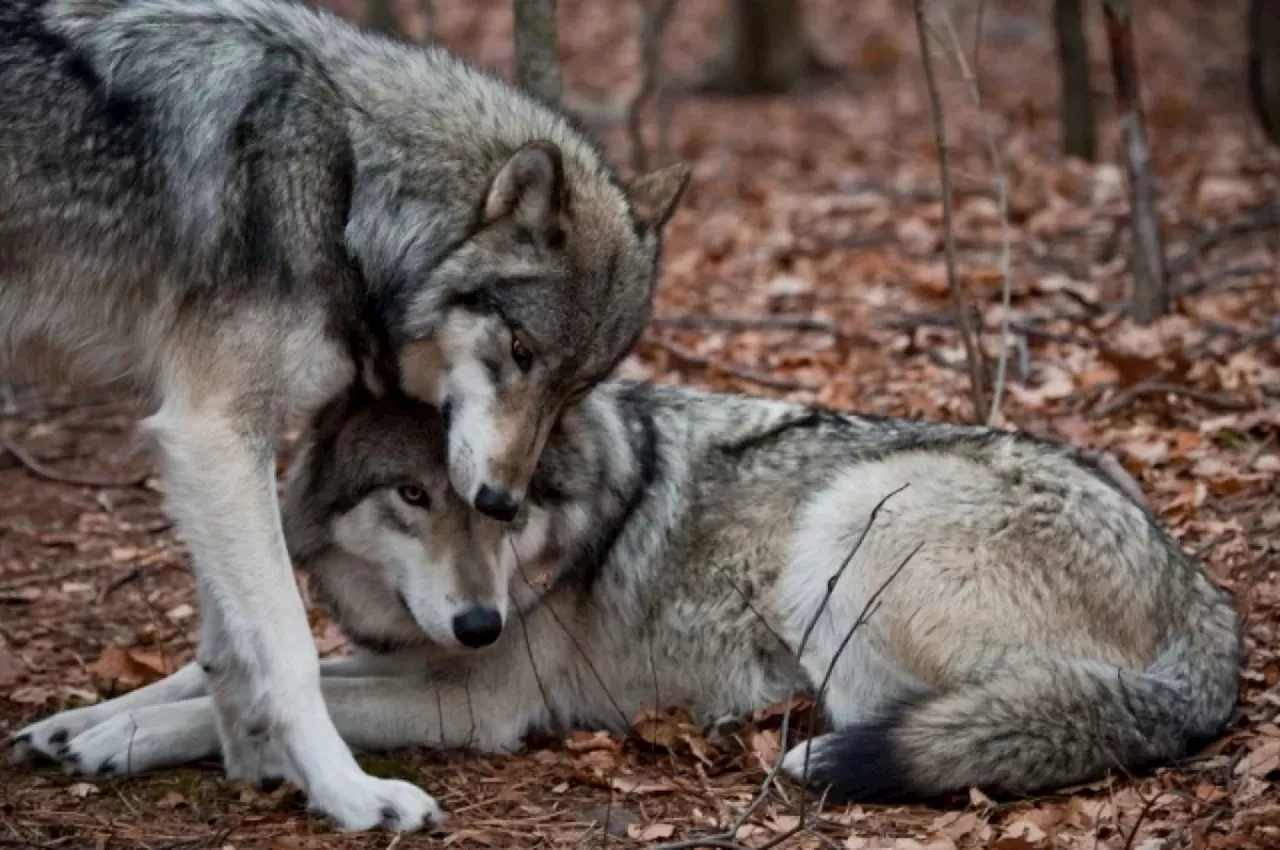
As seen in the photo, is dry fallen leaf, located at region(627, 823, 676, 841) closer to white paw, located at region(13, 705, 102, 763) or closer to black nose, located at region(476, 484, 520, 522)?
black nose, located at region(476, 484, 520, 522)

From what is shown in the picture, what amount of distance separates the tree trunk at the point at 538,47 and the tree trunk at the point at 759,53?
9.67 metres

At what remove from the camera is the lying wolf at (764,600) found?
14.3 feet

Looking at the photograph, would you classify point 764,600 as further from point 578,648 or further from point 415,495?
point 415,495

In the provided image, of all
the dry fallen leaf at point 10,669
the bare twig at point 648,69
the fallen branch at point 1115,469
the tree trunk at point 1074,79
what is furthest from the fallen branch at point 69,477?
the tree trunk at point 1074,79

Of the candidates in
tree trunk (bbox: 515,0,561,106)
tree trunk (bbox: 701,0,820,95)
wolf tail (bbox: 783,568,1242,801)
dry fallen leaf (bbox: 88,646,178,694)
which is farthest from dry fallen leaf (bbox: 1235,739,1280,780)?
tree trunk (bbox: 701,0,820,95)

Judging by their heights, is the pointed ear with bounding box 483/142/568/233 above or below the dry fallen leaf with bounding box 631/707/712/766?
above

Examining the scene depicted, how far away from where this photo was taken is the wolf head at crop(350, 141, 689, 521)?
4336 millimetres

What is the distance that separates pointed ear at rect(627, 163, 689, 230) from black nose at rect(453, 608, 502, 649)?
1.22 m

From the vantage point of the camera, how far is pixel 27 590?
239 inches

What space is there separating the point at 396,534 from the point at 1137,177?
427 centimetres

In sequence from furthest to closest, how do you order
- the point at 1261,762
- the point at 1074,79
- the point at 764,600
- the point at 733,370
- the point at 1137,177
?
1. the point at 1074,79
2. the point at 733,370
3. the point at 1137,177
4. the point at 764,600
5. the point at 1261,762

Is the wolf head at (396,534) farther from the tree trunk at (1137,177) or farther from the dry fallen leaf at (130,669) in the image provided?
the tree trunk at (1137,177)

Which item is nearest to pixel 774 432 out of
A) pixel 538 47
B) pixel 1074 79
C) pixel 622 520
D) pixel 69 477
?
pixel 622 520

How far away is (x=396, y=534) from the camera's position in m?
4.81
